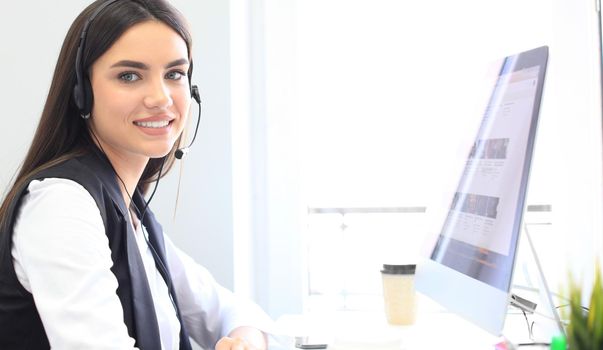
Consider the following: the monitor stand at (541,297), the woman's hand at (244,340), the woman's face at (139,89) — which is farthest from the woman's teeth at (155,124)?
the monitor stand at (541,297)

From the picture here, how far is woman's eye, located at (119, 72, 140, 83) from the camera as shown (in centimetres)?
124

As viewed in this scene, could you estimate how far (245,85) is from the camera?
2006 millimetres

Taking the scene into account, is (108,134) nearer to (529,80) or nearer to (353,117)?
(529,80)

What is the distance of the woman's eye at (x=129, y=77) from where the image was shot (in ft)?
4.06

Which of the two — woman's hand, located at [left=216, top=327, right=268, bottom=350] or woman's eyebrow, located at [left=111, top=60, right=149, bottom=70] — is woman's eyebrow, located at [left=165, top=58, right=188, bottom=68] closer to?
woman's eyebrow, located at [left=111, top=60, right=149, bottom=70]

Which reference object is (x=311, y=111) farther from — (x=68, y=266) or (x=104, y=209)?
(x=68, y=266)

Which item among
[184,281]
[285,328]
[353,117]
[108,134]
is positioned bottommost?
[285,328]

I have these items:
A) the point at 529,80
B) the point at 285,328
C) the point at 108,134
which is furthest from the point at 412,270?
the point at 108,134

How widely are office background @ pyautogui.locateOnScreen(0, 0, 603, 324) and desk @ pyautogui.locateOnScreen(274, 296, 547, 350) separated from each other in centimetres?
31

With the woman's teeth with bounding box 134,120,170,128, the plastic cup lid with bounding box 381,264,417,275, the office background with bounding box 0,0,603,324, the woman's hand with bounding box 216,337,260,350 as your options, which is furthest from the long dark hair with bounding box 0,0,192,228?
the plastic cup lid with bounding box 381,264,417,275

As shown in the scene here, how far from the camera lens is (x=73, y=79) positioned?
4.06ft

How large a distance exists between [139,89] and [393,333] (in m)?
0.64

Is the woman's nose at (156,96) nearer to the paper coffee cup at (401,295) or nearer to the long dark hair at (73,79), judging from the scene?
the long dark hair at (73,79)

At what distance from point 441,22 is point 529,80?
989 mm
